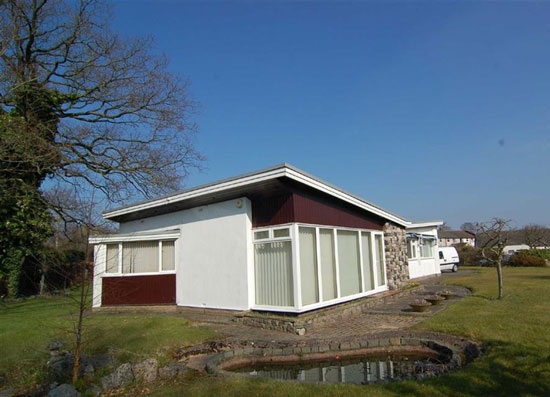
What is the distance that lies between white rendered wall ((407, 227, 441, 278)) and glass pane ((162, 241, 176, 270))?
542 inches

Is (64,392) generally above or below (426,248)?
below

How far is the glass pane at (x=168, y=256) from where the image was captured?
12.8m

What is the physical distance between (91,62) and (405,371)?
1748cm

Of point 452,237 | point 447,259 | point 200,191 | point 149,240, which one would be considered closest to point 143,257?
point 149,240

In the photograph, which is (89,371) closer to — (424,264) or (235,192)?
(235,192)

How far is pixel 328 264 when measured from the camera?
10.9 m

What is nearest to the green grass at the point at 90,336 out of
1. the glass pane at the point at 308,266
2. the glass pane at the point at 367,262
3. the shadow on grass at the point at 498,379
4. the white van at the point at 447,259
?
the glass pane at the point at 308,266

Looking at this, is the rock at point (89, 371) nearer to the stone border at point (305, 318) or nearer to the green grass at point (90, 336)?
the green grass at point (90, 336)

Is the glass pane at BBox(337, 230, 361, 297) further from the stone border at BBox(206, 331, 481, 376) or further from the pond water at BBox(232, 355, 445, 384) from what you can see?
the pond water at BBox(232, 355, 445, 384)

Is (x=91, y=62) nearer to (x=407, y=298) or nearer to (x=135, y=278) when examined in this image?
(x=135, y=278)

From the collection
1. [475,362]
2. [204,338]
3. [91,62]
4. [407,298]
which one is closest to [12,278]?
[91,62]

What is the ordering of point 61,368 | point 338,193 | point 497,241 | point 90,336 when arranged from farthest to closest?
point 497,241 → point 338,193 → point 90,336 → point 61,368

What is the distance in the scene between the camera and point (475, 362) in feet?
18.7

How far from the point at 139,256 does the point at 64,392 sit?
8674 millimetres
